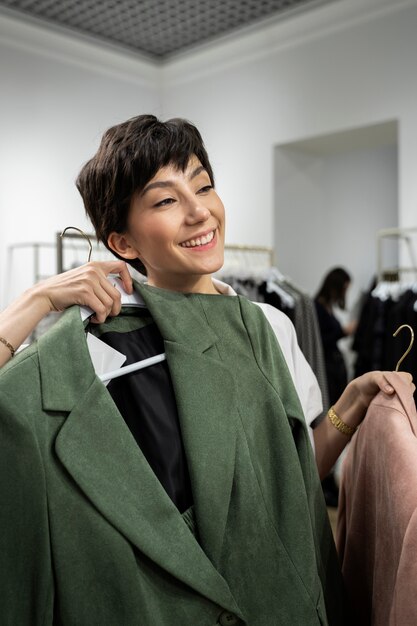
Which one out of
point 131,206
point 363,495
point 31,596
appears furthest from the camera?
point 363,495

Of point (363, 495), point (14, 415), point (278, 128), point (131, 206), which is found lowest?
point (363, 495)

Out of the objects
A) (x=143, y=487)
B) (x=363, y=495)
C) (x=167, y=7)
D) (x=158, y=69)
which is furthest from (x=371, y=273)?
(x=143, y=487)

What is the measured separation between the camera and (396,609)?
40.8 inches

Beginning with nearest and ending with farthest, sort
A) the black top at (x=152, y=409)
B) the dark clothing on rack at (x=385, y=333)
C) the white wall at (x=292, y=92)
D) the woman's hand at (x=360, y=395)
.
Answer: the black top at (x=152, y=409)
the woman's hand at (x=360, y=395)
the dark clothing on rack at (x=385, y=333)
the white wall at (x=292, y=92)

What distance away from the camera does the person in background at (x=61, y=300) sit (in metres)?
1.06

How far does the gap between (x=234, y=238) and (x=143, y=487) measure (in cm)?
459

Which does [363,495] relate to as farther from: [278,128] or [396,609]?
[278,128]

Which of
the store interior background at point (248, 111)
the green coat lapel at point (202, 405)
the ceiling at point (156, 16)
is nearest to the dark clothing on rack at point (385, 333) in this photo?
the store interior background at point (248, 111)

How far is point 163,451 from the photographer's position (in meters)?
1.01

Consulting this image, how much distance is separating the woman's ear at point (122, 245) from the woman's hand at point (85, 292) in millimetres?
75

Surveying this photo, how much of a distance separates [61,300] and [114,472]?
12.0 inches

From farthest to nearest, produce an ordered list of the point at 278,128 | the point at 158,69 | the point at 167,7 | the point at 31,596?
the point at 158,69
the point at 278,128
the point at 167,7
the point at 31,596

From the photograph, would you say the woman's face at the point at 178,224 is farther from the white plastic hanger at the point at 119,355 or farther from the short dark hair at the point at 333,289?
the short dark hair at the point at 333,289

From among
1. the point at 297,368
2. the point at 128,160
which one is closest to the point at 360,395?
the point at 297,368
